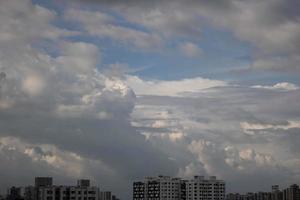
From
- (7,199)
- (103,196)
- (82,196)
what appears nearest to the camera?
(82,196)

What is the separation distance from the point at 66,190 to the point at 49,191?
683 centimetres

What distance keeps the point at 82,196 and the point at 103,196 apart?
74.1ft

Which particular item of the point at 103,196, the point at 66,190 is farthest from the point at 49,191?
the point at 103,196

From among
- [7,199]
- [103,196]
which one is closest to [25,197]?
[7,199]

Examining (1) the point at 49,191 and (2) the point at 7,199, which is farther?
(2) the point at 7,199

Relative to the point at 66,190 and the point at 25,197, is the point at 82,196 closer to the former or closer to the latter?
the point at 66,190

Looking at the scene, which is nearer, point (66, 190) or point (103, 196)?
point (66, 190)

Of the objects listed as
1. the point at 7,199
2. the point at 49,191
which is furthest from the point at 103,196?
Result: the point at 7,199

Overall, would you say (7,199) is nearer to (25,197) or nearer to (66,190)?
(25,197)

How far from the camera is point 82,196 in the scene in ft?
506

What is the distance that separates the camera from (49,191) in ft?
528

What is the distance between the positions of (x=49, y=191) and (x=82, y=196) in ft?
38.5

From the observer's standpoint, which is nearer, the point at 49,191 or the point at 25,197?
the point at 49,191

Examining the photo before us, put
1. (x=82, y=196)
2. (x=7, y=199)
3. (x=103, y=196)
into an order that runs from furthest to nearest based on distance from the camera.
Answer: (x=7, y=199) < (x=103, y=196) < (x=82, y=196)
